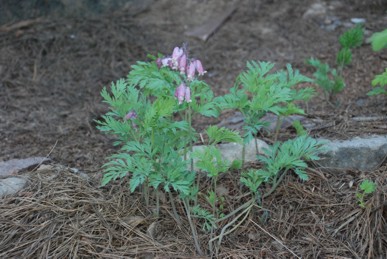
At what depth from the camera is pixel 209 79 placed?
552 centimetres

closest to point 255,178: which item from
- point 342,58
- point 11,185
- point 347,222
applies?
point 347,222

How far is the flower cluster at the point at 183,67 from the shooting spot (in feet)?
9.43

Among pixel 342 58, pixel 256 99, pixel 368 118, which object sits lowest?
pixel 368 118

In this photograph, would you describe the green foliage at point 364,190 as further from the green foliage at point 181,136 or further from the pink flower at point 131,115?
the pink flower at point 131,115

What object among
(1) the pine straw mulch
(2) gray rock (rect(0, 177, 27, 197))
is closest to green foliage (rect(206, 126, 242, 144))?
(1) the pine straw mulch

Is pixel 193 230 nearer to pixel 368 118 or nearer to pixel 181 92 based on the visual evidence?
pixel 181 92

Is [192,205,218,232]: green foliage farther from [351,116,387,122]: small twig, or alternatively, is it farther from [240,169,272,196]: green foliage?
[351,116,387,122]: small twig

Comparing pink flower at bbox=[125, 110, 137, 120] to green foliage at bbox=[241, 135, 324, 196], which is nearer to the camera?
pink flower at bbox=[125, 110, 137, 120]

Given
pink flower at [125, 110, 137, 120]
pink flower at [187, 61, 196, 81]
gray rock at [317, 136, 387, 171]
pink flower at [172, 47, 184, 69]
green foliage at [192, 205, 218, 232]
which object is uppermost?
pink flower at [172, 47, 184, 69]

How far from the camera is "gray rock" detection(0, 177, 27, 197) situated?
10.9 feet

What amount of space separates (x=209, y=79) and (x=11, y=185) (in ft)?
8.76

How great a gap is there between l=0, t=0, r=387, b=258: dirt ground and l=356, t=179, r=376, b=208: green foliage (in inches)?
2.3

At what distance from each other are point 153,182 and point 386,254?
1387 mm

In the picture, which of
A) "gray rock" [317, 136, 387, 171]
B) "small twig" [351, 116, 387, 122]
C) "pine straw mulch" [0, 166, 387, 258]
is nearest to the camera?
"pine straw mulch" [0, 166, 387, 258]
